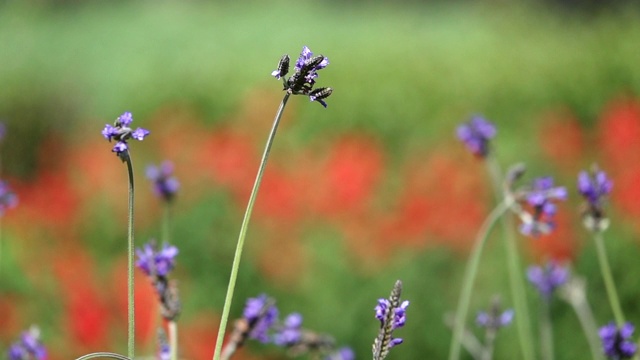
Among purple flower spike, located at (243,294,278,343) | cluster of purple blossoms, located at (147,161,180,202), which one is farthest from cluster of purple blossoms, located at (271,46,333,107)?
cluster of purple blossoms, located at (147,161,180,202)

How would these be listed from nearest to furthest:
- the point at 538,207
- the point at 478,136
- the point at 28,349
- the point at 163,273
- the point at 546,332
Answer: the point at 163,273 < the point at 28,349 < the point at 538,207 < the point at 478,136 < the point at 546,332

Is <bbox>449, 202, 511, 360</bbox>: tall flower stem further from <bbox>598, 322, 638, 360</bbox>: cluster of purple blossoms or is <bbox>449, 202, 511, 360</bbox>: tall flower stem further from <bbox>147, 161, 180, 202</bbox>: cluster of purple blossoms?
<bbox>147, 161, 180, 202</bbox>: cluster of purple blossoms

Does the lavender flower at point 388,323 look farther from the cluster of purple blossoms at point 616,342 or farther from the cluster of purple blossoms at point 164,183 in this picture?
the cluster of purple blossoms at point 164,183

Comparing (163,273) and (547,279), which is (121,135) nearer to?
(163,273)

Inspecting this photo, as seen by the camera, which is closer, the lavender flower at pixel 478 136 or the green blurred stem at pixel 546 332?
the lavender flower at pixel 478 136

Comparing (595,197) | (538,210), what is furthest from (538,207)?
(595,197)

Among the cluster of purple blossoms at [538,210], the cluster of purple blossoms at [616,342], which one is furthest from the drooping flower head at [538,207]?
the cluster of purple blossoms at [616,342]

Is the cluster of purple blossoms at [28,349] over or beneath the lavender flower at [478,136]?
beneath

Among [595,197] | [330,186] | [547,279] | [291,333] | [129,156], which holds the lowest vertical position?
[129,156]
